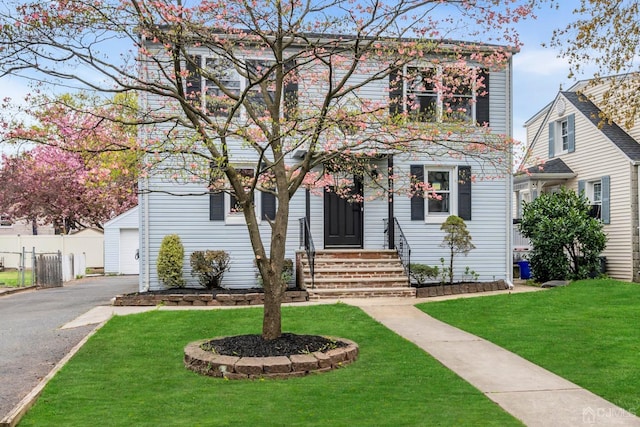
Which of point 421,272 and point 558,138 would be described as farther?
point 558,138

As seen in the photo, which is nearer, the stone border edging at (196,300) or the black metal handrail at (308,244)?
the stone border edging at (196,300)

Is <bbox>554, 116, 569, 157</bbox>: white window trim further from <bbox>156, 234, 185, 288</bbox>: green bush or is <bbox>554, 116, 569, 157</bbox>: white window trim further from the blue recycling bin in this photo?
<bbox>156, 234, 185, 288</bbox>: green bush

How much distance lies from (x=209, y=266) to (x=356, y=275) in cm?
332

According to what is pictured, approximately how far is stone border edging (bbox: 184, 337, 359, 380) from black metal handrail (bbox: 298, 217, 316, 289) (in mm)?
6238

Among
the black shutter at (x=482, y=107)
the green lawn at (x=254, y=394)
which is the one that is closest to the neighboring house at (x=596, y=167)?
the black shutter at (x=482, y=107)

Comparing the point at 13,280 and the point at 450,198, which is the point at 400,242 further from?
the point at 13,280

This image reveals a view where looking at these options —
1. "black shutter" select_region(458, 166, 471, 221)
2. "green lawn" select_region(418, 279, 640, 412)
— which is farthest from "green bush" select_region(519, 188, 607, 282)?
"black shutter" select_region(458, 166, 471, 221)

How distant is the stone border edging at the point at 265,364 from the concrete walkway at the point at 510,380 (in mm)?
1293

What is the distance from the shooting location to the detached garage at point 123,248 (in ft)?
79.2

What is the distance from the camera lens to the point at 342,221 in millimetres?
14742

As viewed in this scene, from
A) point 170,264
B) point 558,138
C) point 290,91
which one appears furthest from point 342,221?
point 558,138

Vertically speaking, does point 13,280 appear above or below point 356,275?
Result: below

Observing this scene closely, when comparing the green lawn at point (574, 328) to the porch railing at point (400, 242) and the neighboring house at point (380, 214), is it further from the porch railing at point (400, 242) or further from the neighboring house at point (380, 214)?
the neighboring house at point (380, 214)

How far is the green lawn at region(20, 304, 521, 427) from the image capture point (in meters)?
4.81
